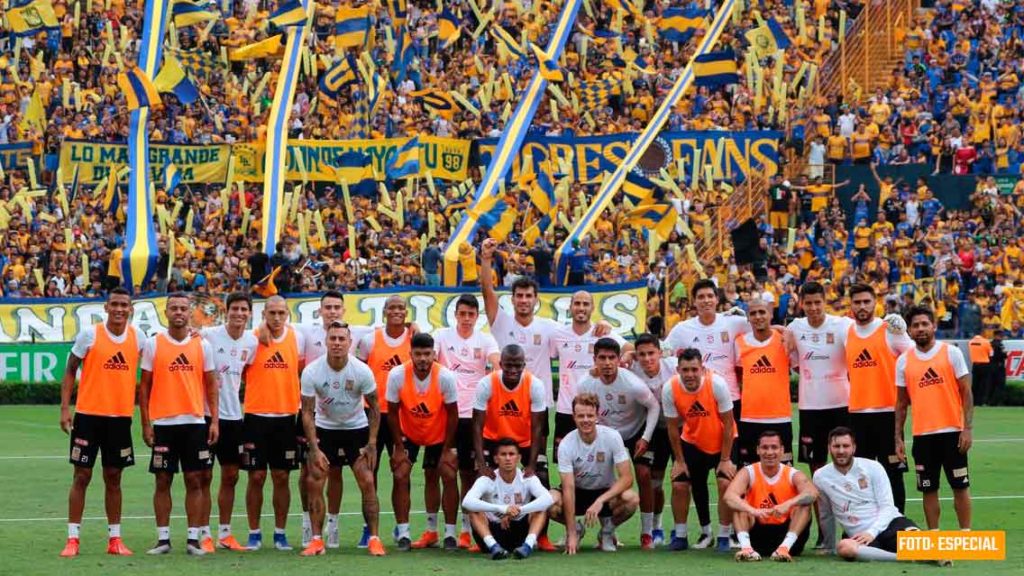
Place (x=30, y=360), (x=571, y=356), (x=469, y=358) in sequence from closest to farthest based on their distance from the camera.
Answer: (x=469, y=358) → (x=571, y=356) → (x=30, y=360)

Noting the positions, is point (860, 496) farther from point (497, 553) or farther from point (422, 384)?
point (422, 384)

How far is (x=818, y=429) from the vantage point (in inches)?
679

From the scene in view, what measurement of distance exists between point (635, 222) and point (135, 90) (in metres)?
9.19

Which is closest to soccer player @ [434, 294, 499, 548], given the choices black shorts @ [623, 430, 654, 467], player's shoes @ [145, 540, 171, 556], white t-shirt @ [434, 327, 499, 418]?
white t-shirt @ [434, 327, 499, 418]

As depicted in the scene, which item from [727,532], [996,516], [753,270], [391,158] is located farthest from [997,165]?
[727,532]

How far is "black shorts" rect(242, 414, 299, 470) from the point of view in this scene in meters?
16.8

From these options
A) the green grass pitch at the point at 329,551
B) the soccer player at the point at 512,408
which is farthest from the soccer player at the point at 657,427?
the soccer player at the point at 512,408

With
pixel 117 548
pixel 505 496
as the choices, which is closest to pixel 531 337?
pixel 505 496

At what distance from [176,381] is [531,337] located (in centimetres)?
334

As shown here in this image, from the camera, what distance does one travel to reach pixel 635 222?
1398 inches

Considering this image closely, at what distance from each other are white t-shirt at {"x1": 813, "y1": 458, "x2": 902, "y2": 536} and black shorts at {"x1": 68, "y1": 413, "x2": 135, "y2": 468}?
559 cm

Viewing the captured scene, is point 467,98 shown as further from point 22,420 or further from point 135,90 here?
point 22,420

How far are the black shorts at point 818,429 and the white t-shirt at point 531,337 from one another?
7.46 ft

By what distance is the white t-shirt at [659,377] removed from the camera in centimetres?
1722
